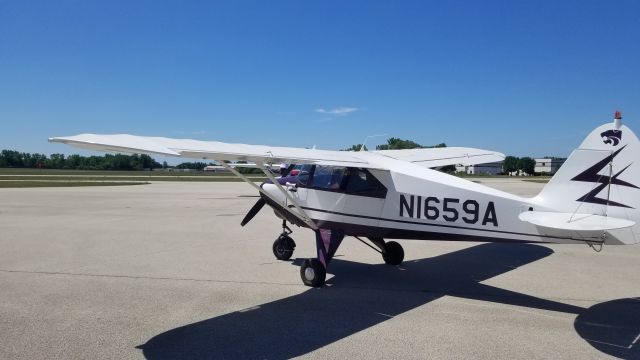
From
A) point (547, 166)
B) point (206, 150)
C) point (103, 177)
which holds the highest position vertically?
point (547, 166)

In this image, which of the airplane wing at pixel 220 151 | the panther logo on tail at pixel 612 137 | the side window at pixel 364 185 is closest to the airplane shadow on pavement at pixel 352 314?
the side window at pixel 364 185

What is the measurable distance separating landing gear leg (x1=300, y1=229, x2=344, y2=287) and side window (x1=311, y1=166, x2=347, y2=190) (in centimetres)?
79

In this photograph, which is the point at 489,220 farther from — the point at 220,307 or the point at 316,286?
the point at 220,307

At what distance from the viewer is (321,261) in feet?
24.2

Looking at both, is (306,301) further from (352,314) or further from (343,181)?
(343,181)

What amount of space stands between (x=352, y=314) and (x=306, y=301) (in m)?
0.89

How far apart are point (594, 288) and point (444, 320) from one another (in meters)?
3.43

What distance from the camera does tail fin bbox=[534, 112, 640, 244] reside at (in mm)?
5477

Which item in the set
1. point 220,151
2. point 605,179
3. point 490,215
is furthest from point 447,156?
point 220,151

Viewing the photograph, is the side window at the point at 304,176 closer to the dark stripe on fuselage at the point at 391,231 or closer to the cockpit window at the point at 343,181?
the cockpit window at the point at 343,181

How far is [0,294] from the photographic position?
680cm

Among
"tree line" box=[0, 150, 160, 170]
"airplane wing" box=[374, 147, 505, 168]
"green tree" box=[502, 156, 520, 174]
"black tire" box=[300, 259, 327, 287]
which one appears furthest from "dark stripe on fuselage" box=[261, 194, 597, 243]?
"green tree" box=[502, 156, 520, 174]

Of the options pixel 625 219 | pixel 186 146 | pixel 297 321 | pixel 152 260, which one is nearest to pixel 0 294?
pixel 152 260

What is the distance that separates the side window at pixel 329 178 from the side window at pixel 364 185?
0.16 metres
